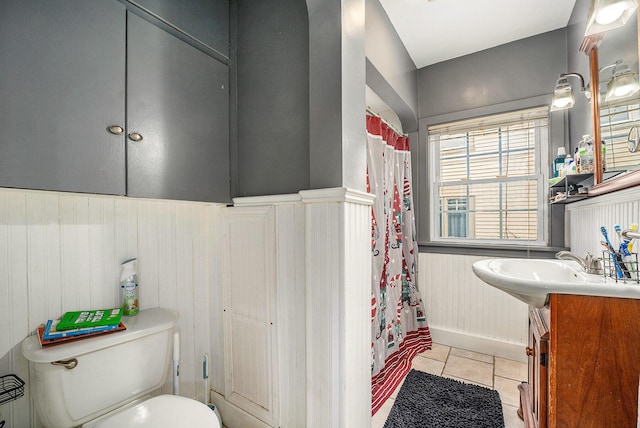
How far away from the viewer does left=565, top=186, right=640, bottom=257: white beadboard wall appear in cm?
111

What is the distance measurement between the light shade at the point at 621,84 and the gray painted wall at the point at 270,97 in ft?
4.10

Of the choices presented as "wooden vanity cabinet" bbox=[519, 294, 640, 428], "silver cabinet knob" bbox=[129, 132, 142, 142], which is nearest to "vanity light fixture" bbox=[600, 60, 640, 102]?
"wooden vanity cabinet" bbox=[519, 294, 640, 428]

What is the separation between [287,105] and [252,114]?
0.22 m

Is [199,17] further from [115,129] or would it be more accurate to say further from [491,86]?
[491,86]

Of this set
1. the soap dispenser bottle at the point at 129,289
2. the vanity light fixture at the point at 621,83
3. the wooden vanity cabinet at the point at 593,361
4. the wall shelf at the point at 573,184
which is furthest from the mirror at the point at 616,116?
the soap dispenser bottle at the point at 129,289

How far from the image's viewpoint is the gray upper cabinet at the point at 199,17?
3.72ft

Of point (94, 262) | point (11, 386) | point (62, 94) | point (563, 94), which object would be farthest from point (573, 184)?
point (11, 386)

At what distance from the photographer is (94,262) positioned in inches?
47.7

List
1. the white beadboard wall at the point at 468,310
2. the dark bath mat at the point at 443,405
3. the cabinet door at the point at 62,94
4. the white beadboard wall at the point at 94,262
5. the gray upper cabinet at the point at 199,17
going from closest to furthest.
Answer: the cabinet door at the point at 62,94
the white beadboard wall at the point at 94,262
the gray upper cabinet at the point at 199,17
the dark bath mat at the point at 443,405
the white beadboard wall at the point at 468,310

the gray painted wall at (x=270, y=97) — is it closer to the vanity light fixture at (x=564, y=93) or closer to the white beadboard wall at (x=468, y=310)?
the vanity light fixture at (x=564, y=93)

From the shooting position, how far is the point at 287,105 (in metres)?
1.28

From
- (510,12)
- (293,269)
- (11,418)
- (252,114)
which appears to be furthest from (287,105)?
(510,12)

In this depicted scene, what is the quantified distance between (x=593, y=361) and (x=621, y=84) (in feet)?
3.63

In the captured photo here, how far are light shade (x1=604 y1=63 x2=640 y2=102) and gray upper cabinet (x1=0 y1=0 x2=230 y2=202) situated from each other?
1.73 meters
